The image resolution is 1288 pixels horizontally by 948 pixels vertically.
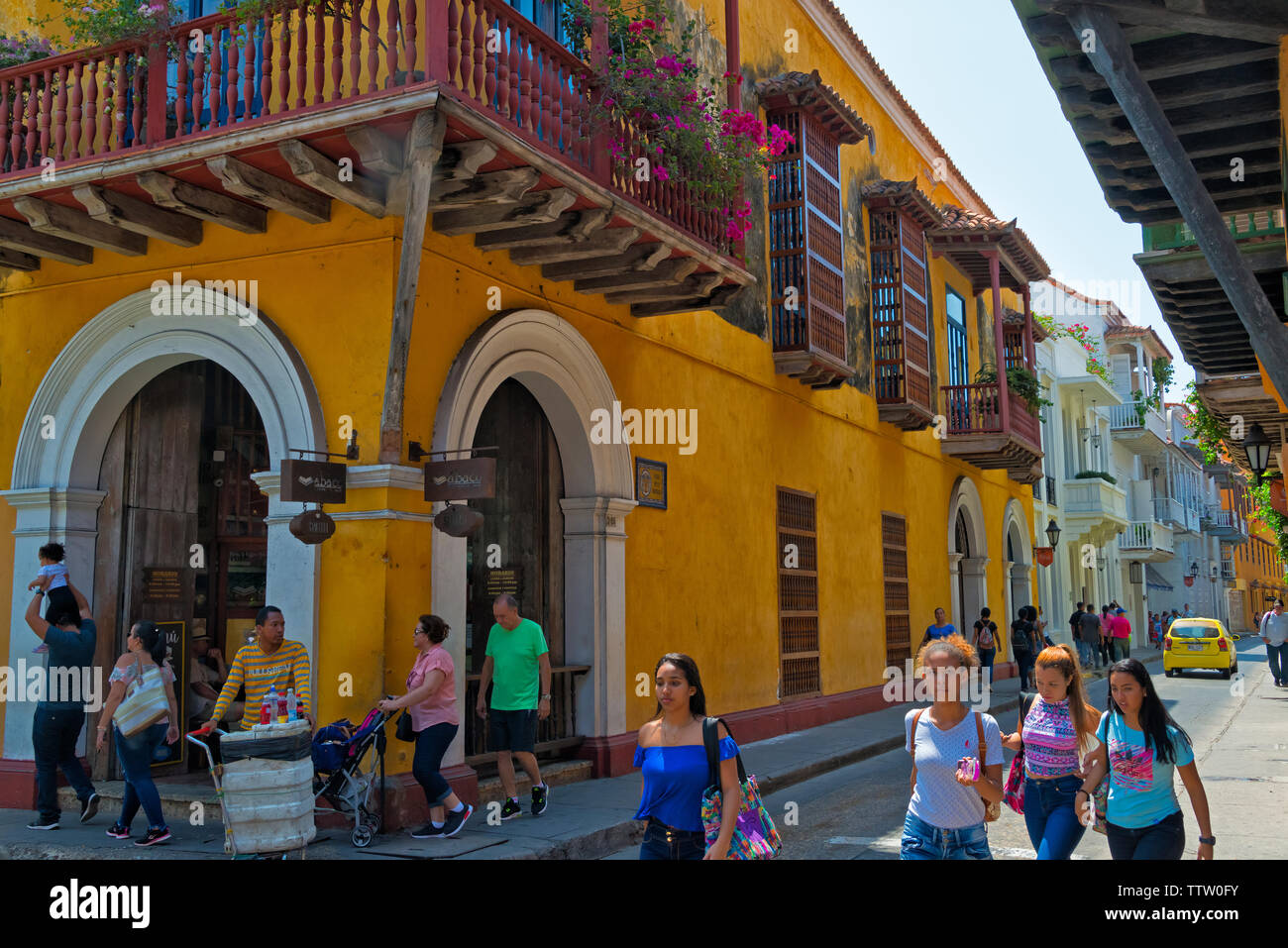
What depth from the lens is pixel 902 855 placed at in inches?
178

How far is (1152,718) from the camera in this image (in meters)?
4.69

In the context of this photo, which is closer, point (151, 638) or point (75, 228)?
point (151, 638)

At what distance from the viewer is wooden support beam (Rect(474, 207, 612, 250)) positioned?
28.5 ft

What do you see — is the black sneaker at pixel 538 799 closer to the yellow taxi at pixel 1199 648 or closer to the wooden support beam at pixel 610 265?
the wooden support beam at pixel 610 265

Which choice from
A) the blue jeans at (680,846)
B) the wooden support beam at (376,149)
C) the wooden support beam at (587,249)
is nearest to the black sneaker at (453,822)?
the blue jeans at (680,846)

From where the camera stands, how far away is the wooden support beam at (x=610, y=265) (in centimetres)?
971

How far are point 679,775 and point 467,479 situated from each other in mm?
4011

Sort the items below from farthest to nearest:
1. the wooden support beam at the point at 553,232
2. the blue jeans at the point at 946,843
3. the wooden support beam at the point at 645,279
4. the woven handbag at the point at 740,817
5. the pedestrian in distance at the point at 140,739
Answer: the wooden support beam at the point at 645,279 → the wooden support beam at the point at 553,232 → the pedestrian in distance at the point at 140,739 → the blue jeans at the point at 946,843 → the woven handbag at the point at 740,817

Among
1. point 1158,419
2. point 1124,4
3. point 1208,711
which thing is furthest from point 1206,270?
point 1158,419

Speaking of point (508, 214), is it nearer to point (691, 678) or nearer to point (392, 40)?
point (392, 40)

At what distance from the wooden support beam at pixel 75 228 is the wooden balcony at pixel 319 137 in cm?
1

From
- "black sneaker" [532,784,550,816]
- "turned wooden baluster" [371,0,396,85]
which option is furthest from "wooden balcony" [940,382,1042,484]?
"turned wooden baluster" [371,0,396,85]

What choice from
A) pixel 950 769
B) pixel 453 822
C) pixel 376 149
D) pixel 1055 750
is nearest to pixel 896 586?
pixel 453 822
